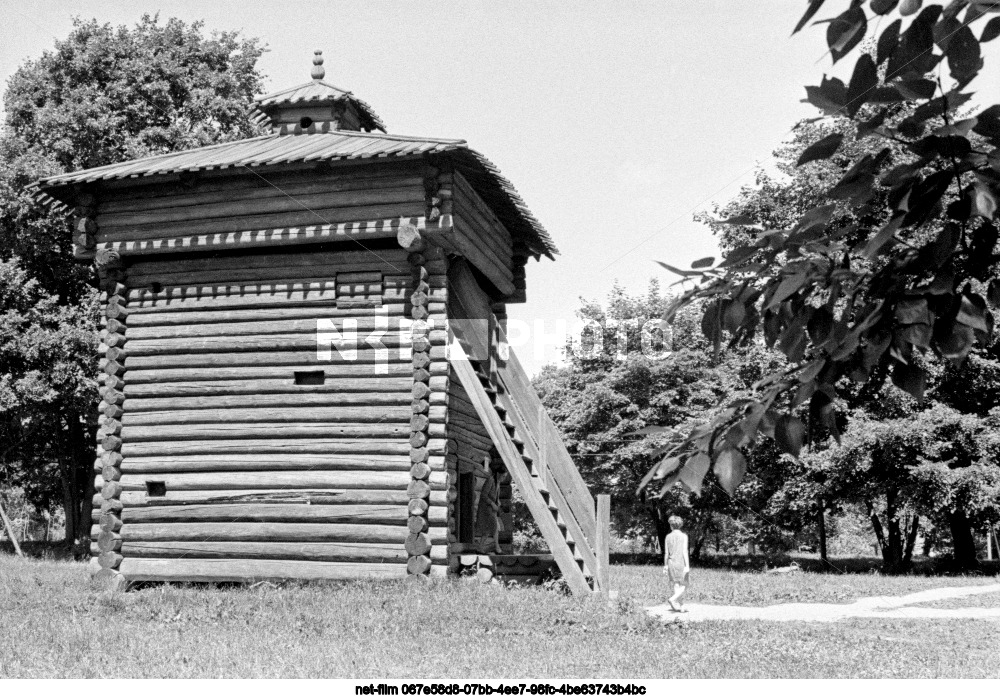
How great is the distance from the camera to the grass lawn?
997cm

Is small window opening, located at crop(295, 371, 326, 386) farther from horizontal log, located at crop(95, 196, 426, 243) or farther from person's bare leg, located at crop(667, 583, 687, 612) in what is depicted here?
person's bare leg, located at crop(667, 583, 687, 612)

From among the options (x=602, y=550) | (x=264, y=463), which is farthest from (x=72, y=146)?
(x=602, y=550)

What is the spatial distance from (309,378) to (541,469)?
14.4 ft

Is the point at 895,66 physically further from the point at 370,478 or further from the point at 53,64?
the point at 53,64

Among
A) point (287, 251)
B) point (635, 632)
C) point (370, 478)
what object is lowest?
point (635, 632)

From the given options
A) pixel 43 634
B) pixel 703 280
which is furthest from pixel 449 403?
pixel 703 280

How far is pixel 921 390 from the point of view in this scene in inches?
101

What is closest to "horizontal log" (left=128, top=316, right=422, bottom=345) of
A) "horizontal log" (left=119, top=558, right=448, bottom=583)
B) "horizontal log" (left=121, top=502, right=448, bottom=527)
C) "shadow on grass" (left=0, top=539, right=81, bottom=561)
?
"horizontal log" (left=121, top=502, right=448, bottom=527)

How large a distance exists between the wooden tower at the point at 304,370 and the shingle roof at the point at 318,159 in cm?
7

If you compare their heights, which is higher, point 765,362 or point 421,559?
point 765,362

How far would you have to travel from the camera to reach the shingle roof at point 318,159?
16.1m

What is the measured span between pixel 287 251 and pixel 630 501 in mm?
24556

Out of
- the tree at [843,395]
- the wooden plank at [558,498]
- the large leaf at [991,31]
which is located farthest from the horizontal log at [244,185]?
the large leaf at [991,31]

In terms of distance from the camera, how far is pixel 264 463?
16.8 meters
